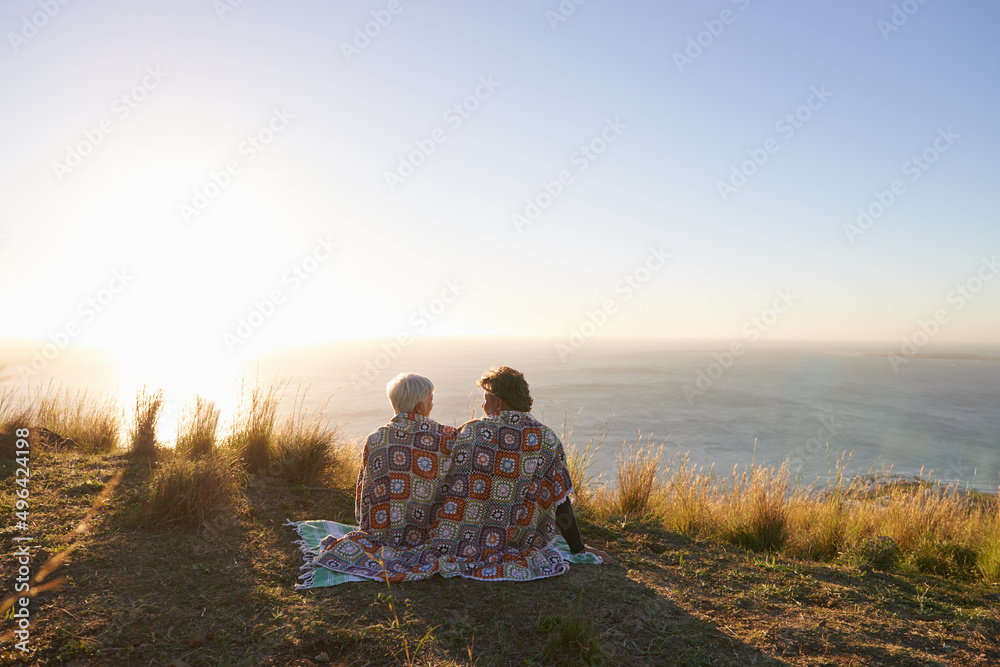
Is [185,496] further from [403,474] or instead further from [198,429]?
[198,429]

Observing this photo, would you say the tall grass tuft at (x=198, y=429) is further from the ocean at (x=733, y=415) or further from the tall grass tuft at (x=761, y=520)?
the tall grass tuft at (x=761, y=520)

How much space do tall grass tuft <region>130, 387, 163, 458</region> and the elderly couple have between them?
11.5 feet

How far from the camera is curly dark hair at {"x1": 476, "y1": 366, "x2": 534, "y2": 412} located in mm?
4082

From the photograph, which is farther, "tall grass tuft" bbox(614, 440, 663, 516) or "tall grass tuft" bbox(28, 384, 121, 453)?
"tall grass tuft" bbox(28, 384, 121, 453)

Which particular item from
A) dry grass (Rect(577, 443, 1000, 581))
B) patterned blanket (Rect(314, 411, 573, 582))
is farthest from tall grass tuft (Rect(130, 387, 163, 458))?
dry grass (Rect(577, 443, 1000, 581))

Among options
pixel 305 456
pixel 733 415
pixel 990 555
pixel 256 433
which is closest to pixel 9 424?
pixel 256 433

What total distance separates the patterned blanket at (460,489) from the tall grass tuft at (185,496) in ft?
4.09

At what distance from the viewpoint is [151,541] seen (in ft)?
12.7

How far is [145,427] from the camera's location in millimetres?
6039

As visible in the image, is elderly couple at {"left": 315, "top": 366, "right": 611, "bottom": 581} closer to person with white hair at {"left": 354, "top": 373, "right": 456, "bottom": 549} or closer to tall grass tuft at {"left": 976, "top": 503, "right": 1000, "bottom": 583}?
person with white hair at {"left": 354, "top": 373, "right": 456, "bottom": 549}

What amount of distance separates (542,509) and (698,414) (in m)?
42.1

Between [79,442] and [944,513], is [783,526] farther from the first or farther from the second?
[79,442]

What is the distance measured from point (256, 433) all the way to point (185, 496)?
2019mm

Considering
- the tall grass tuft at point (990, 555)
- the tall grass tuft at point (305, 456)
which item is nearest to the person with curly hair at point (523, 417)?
the tall grass tuft at point (305, 456)
